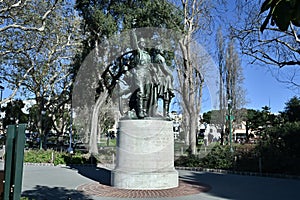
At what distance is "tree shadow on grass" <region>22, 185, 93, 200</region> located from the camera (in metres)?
8.19

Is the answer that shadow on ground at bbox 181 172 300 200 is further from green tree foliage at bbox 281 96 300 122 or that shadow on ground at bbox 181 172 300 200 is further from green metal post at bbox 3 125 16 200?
green tree foliage at bbox 281 96 300 122

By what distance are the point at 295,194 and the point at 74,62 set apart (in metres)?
17.4

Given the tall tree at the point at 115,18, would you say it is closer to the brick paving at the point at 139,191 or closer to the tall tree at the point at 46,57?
the tall tree at the point at 46,57

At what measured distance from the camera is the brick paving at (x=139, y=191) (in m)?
8.49

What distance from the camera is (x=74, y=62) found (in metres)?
22.0

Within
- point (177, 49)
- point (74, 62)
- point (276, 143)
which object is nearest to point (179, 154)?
point (276, 143)

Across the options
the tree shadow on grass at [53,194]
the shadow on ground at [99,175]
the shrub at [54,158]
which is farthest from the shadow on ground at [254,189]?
the shrub at [54,158]

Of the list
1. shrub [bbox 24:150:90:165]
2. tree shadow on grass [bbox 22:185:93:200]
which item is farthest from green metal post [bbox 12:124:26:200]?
shrub [bbox 24:150:90:165]

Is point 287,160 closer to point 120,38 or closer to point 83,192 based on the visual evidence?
point 83,192

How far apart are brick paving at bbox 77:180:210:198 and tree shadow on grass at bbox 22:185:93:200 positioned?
0.40m

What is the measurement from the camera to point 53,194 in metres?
8.80

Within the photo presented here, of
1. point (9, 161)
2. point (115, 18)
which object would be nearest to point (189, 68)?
point (115, 18)

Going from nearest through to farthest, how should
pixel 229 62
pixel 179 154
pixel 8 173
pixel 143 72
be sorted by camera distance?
1. pixel 8 173
2. pixel 143 72
3. pixel 179 154
4. pixel 229 62

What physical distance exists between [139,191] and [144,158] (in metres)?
1.08
